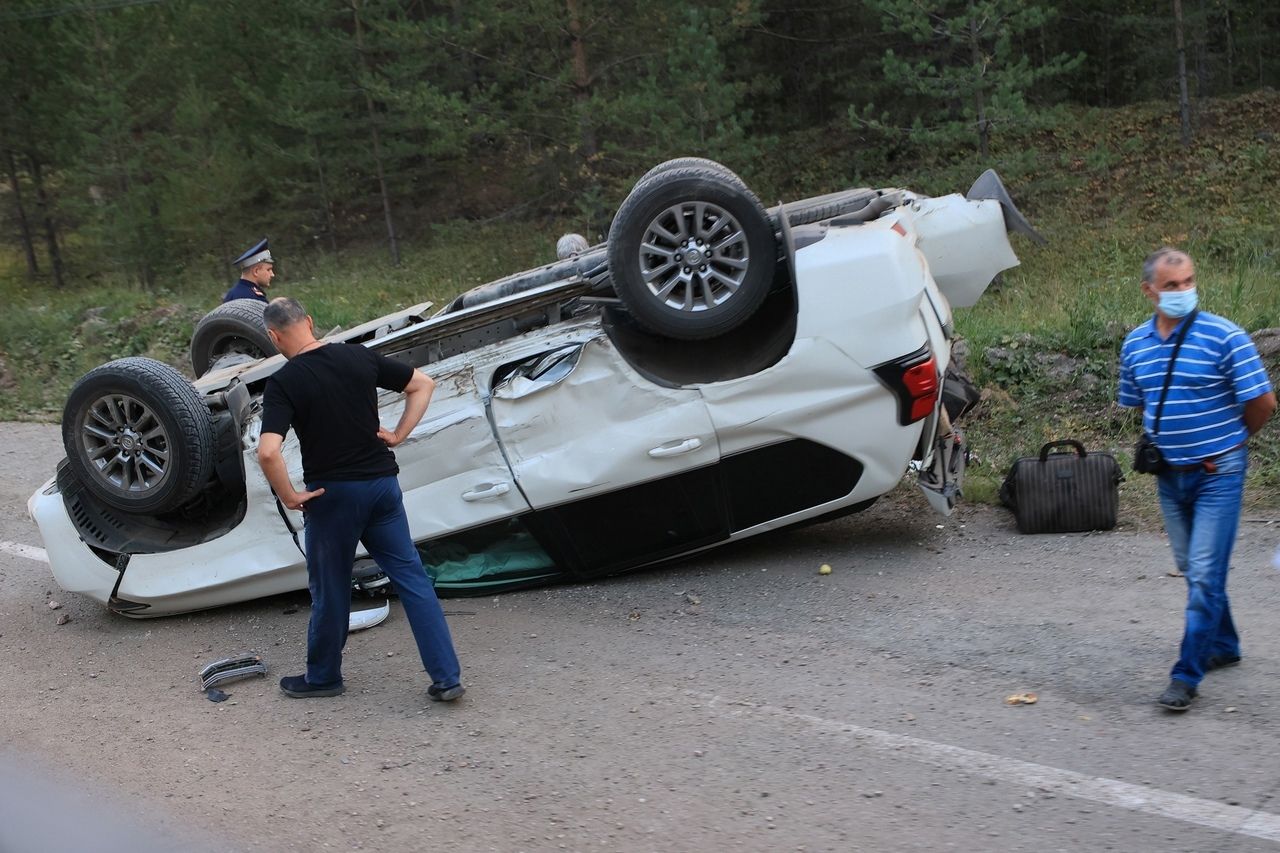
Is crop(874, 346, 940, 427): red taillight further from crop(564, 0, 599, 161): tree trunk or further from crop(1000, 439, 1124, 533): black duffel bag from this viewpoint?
crop(564, 0, 599, 161): tree trunk

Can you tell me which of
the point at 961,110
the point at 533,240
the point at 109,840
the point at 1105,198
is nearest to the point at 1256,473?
the point at 109,840

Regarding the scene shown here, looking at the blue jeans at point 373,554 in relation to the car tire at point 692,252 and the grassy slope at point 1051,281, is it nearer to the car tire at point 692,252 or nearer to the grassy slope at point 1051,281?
the car tire at point 692,252

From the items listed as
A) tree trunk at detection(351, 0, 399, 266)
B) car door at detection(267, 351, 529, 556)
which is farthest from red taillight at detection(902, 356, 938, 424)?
tree trunk at detection(351, 0, 399, 266)

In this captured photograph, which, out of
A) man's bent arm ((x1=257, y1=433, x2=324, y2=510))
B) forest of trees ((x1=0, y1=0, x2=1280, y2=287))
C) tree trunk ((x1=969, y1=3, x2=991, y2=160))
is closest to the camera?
man's bent arm ((x1=257, y1=433, x2=324, y2=510))

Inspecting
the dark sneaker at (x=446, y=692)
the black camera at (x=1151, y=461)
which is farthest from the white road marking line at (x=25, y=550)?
the black camera at (x=1151, y=461)

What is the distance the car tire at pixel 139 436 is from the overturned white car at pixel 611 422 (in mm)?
13

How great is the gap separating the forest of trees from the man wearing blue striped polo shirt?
1415 cm

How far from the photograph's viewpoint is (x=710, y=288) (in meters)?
5.65

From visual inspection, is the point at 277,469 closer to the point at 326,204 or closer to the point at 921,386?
the point at 921,386

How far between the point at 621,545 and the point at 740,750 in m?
1.87

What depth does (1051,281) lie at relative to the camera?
1420cm

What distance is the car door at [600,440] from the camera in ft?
18.6

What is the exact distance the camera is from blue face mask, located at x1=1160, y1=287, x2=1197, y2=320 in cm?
415

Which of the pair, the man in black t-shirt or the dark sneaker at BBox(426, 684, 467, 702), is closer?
the man in black t-shirt
